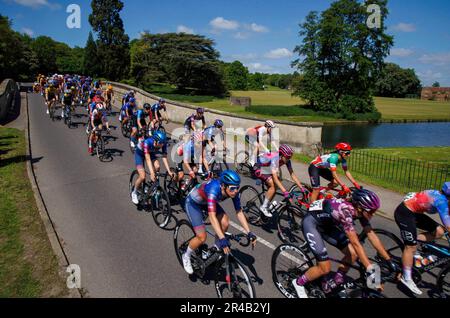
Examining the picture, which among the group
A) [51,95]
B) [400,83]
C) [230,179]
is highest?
[400,83]

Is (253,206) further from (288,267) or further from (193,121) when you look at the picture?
(193,121)

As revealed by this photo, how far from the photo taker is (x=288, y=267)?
17.4 ft

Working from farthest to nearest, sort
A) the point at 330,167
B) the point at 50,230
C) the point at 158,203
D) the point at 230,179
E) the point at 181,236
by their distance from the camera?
the point at 158,203 → the point at 330,167 → the point at 50,230 → the point at 181,236 → the point at 230,179

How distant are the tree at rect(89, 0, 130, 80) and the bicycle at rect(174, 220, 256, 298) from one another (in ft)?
213

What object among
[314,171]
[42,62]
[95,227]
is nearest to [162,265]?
[95,227]

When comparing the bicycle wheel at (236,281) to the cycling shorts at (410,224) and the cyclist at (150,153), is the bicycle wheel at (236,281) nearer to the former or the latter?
the cycling shorts at (410,224)

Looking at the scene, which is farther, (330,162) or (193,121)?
(193,121)

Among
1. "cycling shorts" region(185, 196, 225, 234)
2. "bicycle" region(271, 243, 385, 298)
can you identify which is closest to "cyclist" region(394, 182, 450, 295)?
"bicycle" region(271, 243, 385, 298)

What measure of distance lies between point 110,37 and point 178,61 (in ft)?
46.9

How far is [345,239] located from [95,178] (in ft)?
29.7

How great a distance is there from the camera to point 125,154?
14.5m

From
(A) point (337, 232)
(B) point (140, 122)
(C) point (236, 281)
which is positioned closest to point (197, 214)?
(C) point (236, 281)

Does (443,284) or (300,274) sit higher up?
(300,274)

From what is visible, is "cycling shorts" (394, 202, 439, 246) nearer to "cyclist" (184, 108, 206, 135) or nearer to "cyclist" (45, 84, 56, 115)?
"cyclist" (184, 108, 206, 135)
